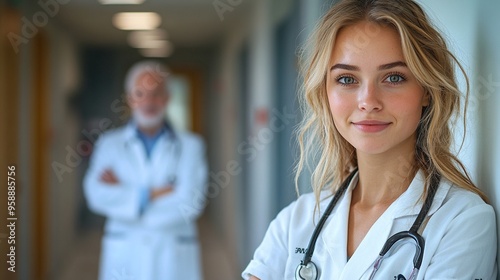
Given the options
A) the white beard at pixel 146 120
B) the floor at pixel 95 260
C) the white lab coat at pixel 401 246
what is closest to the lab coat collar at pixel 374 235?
the white lab coat at pixel 401 246

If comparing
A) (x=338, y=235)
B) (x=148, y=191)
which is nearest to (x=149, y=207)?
(x=148, y=191)

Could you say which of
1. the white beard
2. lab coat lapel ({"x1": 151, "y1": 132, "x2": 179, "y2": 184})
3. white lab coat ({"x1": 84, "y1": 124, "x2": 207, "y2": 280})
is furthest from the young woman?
the white beard

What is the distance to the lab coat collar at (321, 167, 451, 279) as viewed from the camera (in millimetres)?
990

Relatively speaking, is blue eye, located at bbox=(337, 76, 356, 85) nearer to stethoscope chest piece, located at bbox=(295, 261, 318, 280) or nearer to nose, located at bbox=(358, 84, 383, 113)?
nose, located at bbox=(358, 84, 383, 113)

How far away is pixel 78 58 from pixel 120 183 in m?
3.89

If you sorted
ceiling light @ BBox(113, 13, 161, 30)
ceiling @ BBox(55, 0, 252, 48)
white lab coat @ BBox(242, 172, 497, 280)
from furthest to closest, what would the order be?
ceiling light @ BBox(113, 13, 161, 30) < ceiling @ BBox(55, 0, 252, 48) < white lab coat @ BBox(242, 172, 497, 280)

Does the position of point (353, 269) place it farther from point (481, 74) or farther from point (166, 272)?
point (166, 272)

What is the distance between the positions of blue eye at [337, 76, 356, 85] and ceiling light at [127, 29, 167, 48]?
542 cm

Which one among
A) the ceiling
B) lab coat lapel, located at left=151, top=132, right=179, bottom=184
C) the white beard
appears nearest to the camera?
lab coat lapel, located at left=151, top=132, right=179, bottom=184

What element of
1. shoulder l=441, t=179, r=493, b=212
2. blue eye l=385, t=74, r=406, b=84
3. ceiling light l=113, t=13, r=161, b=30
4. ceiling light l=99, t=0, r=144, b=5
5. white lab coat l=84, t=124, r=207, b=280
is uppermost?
ceiling light l=113, t=13, r=161, b=30

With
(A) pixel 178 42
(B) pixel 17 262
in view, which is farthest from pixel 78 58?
(B) pixel 17 262

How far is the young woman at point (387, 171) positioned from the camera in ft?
3.09

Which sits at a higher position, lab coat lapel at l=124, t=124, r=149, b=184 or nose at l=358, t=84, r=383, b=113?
nose at l=358, t=84, r=383, b=113

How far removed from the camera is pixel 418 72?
0.98 metres
